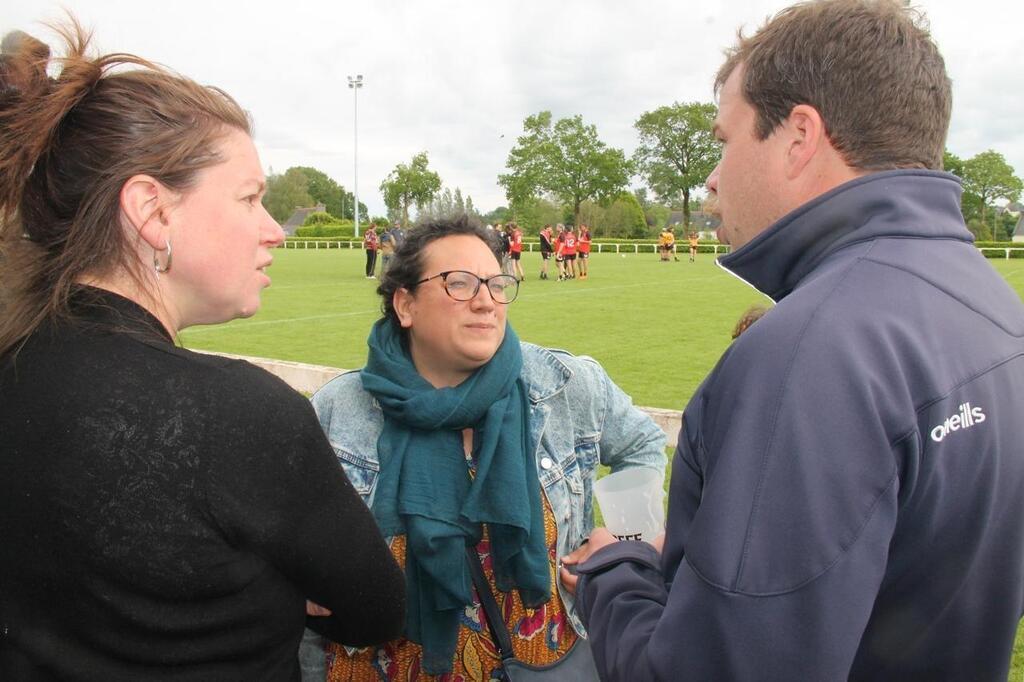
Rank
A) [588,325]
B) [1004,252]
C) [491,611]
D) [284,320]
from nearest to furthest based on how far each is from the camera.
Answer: [491,611], [588,325], [284,320], [1004,252]

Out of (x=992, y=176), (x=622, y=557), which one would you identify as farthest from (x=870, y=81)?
(x=992, y=176)

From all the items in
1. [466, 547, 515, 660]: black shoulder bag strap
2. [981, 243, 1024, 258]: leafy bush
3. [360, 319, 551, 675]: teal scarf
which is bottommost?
[466, 547, 515, 660]: black shoulder bag strap

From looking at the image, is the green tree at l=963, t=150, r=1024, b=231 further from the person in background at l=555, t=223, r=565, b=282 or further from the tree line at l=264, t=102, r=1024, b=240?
the person in background at l=555, t=223, r=565, b=282

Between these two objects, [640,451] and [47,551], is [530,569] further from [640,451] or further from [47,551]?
[47,551]

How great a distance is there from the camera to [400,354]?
291 centimetres

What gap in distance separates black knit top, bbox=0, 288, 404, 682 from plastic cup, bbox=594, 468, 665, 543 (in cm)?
97

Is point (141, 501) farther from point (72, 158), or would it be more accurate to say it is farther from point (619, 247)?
point (619, 247)

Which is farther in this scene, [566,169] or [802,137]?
[566,169]

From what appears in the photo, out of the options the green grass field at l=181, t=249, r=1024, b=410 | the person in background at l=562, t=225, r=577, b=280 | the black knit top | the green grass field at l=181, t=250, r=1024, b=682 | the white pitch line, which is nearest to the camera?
the black knit top

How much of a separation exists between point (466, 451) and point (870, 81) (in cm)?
175

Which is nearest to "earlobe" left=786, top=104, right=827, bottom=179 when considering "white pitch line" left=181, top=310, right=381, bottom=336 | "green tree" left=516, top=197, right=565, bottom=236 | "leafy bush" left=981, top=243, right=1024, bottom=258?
"white pitch line" left=181, top=310, right=381, bottom=336

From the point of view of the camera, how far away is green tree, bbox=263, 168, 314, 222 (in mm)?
119000

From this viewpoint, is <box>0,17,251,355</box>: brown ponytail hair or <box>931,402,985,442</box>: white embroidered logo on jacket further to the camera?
<box>0,17,251,355</box>: brown ponytail hair

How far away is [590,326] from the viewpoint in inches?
561
